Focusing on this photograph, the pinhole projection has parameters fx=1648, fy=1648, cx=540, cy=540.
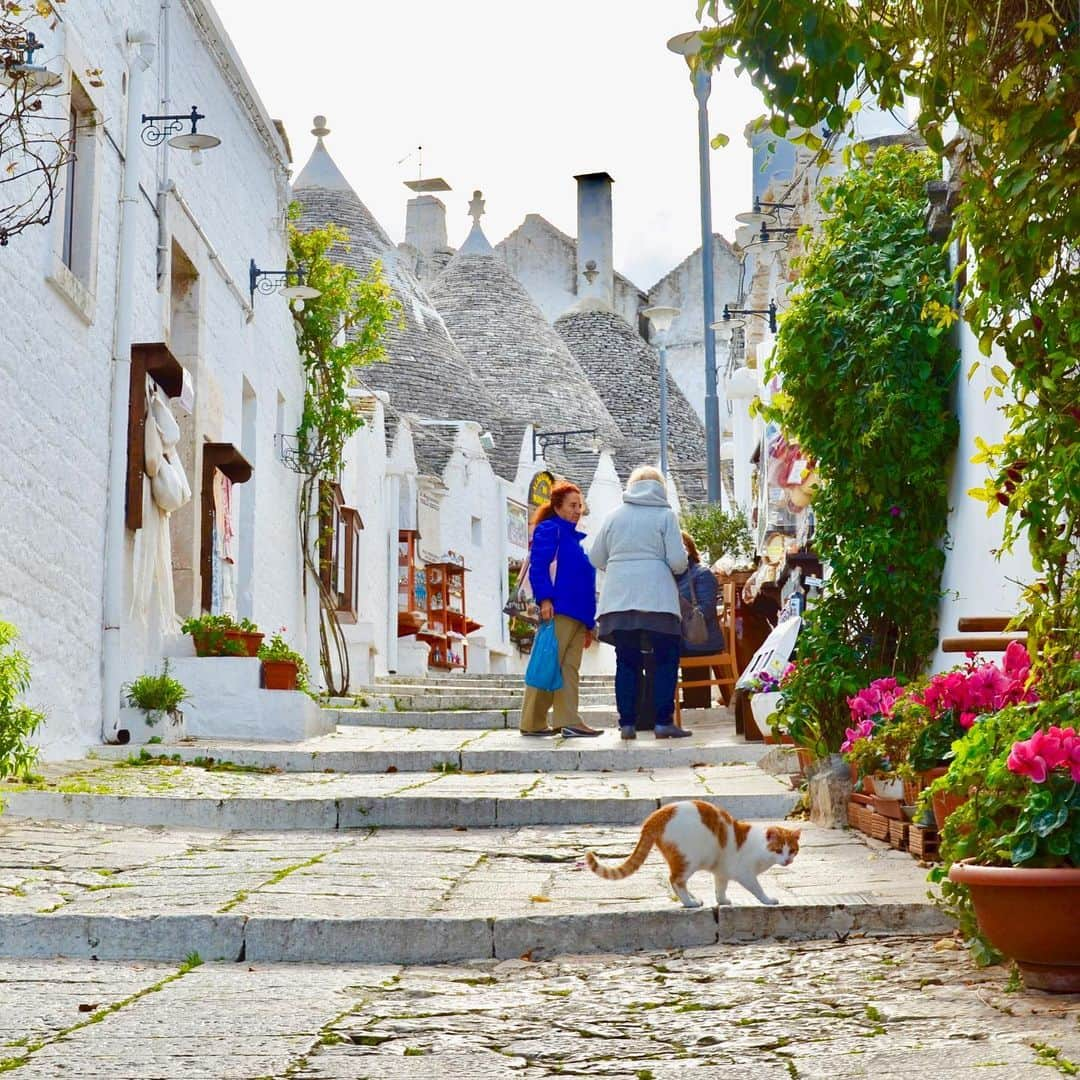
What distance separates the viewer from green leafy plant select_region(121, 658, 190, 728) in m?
10.9

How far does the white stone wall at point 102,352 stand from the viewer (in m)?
8.97

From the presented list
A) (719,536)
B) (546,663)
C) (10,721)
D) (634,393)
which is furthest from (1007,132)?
(634,393)

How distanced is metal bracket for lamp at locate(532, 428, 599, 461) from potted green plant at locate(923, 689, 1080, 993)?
3201cm

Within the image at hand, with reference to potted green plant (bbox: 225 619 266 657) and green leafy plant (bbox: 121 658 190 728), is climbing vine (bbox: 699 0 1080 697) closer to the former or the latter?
green leafy plant (bbox: 121 658 190 728)

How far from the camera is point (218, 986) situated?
14.5ft

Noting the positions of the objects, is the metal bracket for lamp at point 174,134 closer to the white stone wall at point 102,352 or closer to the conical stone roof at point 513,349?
the white stone wall at point 102,352

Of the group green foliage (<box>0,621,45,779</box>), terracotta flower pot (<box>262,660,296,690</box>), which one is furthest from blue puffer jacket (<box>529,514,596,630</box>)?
green foliage (<box>0,621,45,779</box>)

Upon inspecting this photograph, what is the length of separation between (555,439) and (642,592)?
28.8 meters

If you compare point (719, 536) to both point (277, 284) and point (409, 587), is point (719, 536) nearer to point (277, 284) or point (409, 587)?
point (277, 284)

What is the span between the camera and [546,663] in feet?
37.3

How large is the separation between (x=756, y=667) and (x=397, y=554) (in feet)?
51.2

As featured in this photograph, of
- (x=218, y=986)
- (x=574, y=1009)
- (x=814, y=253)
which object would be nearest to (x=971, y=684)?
(x=574, y=1009)

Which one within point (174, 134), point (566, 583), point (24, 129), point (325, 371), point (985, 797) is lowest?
point (985, 797)

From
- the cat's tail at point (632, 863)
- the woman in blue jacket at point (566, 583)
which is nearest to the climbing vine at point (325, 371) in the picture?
the woman in blue jacket at point (566, 583)
